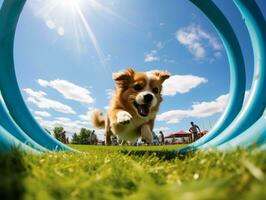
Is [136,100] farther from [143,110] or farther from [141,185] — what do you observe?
[141,185]

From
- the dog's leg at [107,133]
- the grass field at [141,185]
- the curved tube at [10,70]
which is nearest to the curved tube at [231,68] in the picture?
the dog's leg at [107,133]

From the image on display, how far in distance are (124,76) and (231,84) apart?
6.60 feet

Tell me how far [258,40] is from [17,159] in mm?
3692

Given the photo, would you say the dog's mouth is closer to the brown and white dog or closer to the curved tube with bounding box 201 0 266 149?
the brown and white dog

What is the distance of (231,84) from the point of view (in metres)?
5.44

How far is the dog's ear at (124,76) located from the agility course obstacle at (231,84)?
70.0 inches

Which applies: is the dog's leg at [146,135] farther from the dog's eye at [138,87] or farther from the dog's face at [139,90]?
the dog's eye at [138,87]

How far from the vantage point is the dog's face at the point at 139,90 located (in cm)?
579

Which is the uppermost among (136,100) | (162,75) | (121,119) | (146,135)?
(162,75)

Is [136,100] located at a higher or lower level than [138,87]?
lower

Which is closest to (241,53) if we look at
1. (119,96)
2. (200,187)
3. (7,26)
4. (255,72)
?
(255,72)

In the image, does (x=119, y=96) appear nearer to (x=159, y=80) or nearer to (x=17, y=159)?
(x=159, y=80)

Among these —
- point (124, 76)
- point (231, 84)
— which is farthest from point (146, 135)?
point (231, 84)

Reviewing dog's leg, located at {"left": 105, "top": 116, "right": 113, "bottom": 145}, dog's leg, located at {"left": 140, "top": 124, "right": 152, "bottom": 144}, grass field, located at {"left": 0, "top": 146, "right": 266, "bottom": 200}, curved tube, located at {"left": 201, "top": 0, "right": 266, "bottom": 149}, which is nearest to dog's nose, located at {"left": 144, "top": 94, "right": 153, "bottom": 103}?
dog's leg, located at {"left": 140, "top": 124, "right": 152, "bottom": 144}
